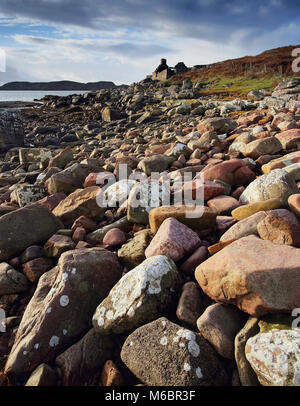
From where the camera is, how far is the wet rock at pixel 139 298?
8.05ft

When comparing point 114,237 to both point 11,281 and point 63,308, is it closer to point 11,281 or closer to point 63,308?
point 63,308

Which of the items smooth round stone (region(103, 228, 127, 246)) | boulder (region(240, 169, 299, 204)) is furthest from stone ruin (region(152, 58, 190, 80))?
smooth round stone (region(103, 228, 127, 246))

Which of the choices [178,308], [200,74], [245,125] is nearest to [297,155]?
[178,308]

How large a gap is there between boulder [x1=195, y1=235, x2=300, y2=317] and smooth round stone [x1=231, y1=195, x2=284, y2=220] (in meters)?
0.65

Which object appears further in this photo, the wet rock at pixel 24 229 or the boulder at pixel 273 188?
the wet rock at pixel 24 229

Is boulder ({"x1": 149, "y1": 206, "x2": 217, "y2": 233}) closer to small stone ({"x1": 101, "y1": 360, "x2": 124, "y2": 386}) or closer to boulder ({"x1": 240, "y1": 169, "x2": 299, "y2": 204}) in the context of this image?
boulder ({"x1": 240, "y1": 169, "x2": 299, "y2": 204})

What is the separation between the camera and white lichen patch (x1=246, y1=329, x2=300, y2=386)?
69.5 inches

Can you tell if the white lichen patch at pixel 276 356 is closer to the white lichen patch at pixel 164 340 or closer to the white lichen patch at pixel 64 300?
the white lichen patch at pixel 164 340

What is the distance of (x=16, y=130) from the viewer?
15086 mm

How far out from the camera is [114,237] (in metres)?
3.74

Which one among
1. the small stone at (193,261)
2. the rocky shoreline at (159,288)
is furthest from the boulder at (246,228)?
the small stone at (193,261)

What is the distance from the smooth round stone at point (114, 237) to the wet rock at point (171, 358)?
59.3 inches

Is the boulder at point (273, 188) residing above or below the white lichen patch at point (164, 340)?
above

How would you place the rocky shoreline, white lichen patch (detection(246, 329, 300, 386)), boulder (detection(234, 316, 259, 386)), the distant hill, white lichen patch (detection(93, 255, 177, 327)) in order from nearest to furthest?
white lichen patch (detection(246, 329, 300, 386)) → boulder (detection(234, 316, 259, 386)) → the rocky shoreline → white lichen patch (detection(93, 255, 177, 327)) → the distant hill
